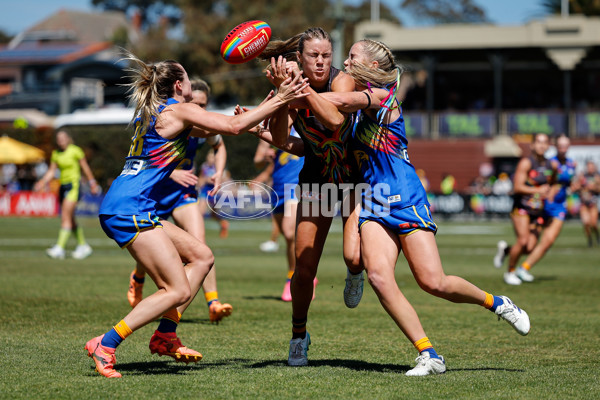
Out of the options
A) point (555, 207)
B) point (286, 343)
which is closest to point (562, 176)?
point (555, 207)

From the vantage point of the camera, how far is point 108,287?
12.2 meters

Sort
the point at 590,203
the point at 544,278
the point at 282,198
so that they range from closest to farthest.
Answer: the point at 282,198, the point at 544,278, the point at 590,203

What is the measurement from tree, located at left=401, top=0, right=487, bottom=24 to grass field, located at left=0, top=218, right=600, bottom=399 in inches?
2344

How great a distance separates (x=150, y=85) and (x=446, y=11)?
69.5 m

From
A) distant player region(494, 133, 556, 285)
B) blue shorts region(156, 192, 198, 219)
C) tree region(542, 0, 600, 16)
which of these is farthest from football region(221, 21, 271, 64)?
tree region(542, 0, 600, 16)

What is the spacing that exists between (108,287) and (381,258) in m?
6.85

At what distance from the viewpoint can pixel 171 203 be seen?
8797 millimetres

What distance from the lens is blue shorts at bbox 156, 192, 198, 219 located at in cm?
874

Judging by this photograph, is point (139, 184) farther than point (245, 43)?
Yes

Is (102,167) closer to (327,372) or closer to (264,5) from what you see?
(264,5)

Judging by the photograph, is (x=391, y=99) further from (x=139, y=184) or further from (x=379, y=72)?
(x=139, y=184)

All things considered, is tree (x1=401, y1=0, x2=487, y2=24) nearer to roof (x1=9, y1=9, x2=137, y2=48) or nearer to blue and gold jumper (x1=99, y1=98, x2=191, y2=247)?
roof (x1=9, y1=9, x2=137, y2=48)

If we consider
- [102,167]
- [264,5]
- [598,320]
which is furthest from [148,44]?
[598,320]

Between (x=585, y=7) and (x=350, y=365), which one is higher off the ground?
(x=585, y=7)
